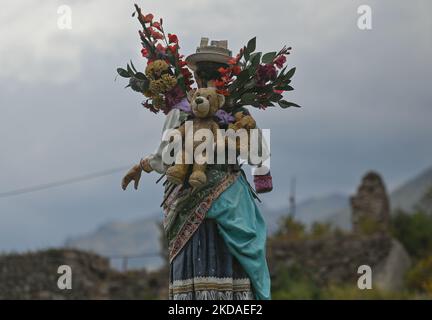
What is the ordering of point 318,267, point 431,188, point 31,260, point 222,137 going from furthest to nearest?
1. point 431,188
2. point 318,267
3. point 31,260
4. point 222,137

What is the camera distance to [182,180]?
785 centimetres

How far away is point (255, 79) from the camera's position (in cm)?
813

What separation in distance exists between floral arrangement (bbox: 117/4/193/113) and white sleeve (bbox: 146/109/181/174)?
0.14 m

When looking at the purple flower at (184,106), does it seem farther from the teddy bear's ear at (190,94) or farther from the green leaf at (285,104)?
the green leaf at (285,104)

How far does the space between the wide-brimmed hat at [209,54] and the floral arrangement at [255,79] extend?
113 millimetres

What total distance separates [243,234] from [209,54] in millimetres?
1465

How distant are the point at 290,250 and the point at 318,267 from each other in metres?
0.64

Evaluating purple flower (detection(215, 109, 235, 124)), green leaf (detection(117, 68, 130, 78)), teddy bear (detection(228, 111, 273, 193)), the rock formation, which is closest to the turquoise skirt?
teddy bear (detection(228, 111, 273, 193))

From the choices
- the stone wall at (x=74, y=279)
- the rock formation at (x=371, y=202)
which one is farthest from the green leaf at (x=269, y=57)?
the rock formation at (x=371, y=202)

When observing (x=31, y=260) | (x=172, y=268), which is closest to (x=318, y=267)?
(x=31, y=260)

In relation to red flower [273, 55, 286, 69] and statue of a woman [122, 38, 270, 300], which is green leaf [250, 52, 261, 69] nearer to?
red flower [273, 55, 286, 69]

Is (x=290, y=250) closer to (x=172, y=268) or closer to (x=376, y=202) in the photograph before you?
(x=376, y=202)

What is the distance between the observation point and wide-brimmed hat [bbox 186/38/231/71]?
324 inches
